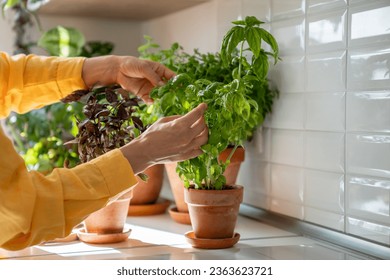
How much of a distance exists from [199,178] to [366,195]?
0.36 meters

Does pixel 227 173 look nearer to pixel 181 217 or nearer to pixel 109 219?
pixel 181 217

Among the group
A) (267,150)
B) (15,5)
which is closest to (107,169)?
(267,150)

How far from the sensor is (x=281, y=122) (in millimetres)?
1600

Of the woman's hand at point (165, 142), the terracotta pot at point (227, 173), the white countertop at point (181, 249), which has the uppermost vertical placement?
the woman's hand at point (165, 142)

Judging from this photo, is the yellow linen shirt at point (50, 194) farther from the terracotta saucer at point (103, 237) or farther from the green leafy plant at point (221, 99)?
the terracotta saucer at point (103, 237)

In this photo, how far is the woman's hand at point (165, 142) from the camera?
3.48 feet

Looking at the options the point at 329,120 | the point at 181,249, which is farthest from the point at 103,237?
the point at 329,120

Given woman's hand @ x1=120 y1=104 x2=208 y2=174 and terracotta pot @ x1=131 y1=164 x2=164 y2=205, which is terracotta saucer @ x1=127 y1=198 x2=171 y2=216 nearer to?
terracotta pot @ x1=131 y1=164 x2=164 y2=205

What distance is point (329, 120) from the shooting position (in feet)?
4.69

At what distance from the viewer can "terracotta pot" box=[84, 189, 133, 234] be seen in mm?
1497

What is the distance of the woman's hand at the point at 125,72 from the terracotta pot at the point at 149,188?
1.27 ft

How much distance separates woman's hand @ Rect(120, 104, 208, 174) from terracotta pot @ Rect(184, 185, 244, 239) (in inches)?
10.6

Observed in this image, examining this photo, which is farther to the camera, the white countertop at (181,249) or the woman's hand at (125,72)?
the woman's hand at (125,72)

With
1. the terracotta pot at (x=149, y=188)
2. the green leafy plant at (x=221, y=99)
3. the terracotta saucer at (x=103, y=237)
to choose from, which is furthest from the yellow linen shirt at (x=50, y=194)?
the terracotta pot at (x=149, y=188)
